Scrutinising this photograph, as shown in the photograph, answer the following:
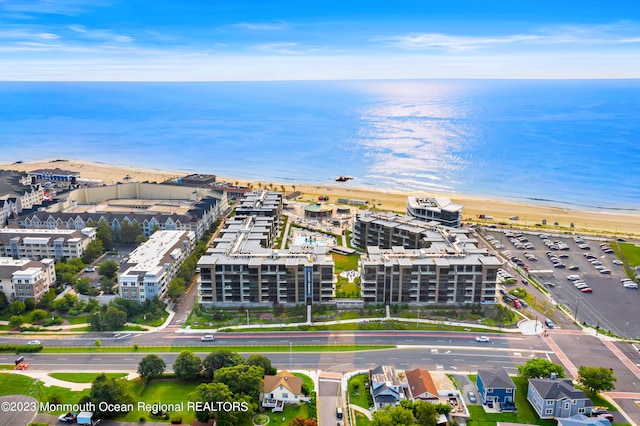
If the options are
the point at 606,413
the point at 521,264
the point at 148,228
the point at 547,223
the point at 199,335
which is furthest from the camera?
the point at 547,223

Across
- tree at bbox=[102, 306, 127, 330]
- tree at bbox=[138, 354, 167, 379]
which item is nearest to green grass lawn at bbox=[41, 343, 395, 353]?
tree at bbox=[102, 306, 127, 330]

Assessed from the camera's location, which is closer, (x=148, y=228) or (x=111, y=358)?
(x=111, y=358)

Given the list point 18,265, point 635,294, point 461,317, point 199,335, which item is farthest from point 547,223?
point 18,265

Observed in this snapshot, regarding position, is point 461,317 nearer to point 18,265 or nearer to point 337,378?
point 337,378

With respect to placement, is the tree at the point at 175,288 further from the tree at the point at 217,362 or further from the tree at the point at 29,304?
the tree at the point at 217,362

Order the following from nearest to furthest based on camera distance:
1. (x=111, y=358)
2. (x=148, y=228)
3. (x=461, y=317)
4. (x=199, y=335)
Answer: (x=111, y=358), (x=199, y=335), (x=461, y=317), (x=148, y=228)

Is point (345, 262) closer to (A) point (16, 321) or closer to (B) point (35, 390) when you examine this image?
(A) point (16, 321)
